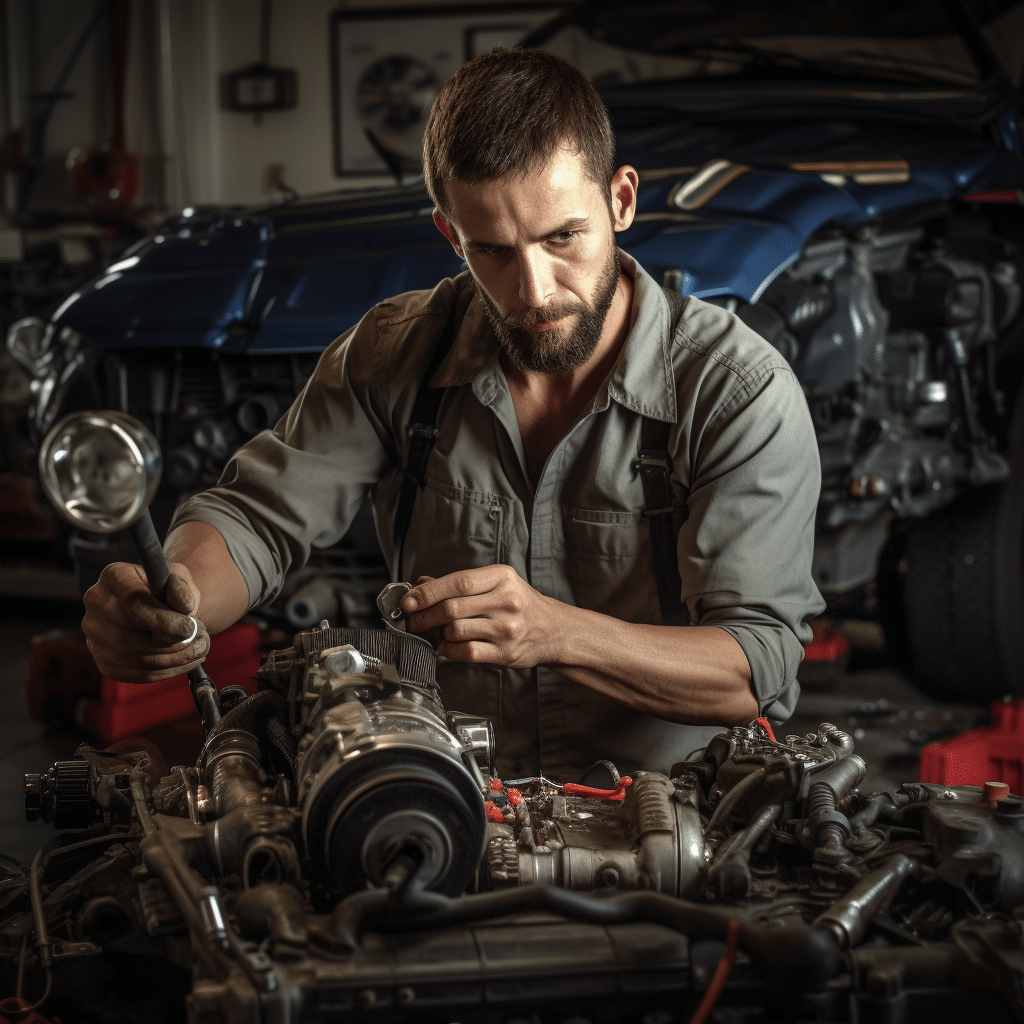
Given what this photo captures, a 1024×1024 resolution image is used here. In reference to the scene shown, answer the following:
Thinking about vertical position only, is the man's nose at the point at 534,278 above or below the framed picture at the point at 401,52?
below

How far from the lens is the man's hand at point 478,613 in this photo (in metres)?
1.16

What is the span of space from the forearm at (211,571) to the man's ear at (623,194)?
2.29ft

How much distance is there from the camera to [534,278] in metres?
1.38

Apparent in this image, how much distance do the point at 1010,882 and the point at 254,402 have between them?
72.0 inches

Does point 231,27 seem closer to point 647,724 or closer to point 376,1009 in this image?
point 647,724

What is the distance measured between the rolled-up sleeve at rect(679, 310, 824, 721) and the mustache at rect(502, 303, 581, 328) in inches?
8.5

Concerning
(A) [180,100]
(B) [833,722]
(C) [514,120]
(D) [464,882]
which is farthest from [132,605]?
(A) [180,100]

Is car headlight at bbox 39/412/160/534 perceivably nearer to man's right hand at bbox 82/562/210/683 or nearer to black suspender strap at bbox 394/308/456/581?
man's right hand at bbox 82/562/210/683

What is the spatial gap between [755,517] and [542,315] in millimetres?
379

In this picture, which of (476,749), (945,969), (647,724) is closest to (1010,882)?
(945,969)

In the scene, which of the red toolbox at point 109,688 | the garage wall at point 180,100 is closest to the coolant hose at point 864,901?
the red toolbox at point 109,688

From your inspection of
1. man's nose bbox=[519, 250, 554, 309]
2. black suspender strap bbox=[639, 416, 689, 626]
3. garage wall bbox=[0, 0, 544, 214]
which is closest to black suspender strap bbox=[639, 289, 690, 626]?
black suspender strap bbox=[639, 416, 689, 626]

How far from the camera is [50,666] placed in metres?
2.97

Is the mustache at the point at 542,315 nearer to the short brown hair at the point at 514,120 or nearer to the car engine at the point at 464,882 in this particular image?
the short brown hair at the point at 514,120
